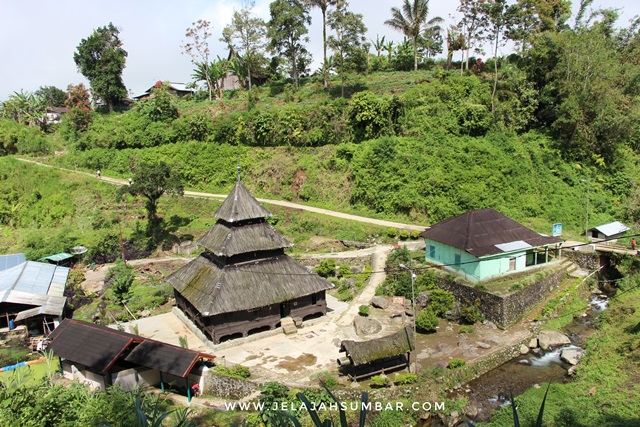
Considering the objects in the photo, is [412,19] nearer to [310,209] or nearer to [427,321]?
[310,209]

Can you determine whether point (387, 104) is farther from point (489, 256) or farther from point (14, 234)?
point (14, 234)

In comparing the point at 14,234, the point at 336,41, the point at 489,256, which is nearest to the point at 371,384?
the point at 489,256

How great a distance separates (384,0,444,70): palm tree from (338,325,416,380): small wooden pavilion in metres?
44.0

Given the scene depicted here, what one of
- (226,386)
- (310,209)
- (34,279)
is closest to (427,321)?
(226,386)

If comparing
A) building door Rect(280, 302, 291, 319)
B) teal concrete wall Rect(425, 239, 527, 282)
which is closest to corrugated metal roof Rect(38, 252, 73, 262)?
building door Rect(280, 302, 291, 319)

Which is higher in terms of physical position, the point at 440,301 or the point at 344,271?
the point at 344,271

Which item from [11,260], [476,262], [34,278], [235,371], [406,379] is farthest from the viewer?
[11,260]

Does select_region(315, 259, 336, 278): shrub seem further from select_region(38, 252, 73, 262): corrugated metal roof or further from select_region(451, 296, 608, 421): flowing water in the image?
select_region(38, 252, 73, 262): corrugated metal roof

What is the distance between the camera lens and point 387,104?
4603 cm

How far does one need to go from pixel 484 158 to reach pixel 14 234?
165 feet

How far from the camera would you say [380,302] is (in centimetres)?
2975

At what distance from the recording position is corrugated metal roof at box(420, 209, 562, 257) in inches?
1181

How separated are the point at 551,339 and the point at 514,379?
4.64 meters

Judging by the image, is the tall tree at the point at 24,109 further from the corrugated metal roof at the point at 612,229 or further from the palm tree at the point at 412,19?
the corrugated metal roof at the point at 612,229
